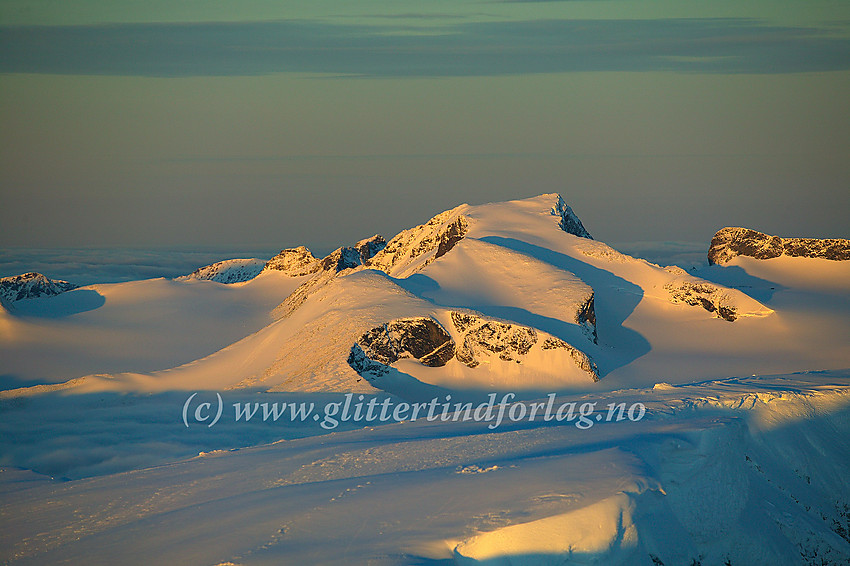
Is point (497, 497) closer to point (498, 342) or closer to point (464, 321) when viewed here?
point (498, 342)

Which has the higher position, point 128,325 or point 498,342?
point 498,342

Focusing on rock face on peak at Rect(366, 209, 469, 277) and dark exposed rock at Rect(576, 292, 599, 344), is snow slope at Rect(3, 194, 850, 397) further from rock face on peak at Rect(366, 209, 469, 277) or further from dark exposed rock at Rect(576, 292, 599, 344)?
rock face on peak at Rect(366, 209, 469, 277)

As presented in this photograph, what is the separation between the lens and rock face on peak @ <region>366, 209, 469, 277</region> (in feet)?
212

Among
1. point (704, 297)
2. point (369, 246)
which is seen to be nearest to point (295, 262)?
point (369, 246)

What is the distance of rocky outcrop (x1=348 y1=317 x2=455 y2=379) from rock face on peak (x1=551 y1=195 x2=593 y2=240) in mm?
26735

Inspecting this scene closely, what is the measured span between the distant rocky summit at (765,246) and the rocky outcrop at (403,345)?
45096 mm

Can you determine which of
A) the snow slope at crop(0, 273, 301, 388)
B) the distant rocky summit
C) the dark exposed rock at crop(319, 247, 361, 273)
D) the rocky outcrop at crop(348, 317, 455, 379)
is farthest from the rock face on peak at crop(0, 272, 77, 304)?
the distant rocky summit

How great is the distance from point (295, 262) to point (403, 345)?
5959cm

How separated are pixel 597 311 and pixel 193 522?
4121cm

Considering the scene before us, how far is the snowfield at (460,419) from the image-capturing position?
14219 mm

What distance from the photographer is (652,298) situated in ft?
182

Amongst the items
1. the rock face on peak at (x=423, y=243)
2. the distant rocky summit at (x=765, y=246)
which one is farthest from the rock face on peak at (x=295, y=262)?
the distant rocky summit at (x=765, y=246)

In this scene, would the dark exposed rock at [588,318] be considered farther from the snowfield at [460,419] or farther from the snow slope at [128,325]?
the snow slope at [128,325]

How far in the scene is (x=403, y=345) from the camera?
137 feet
